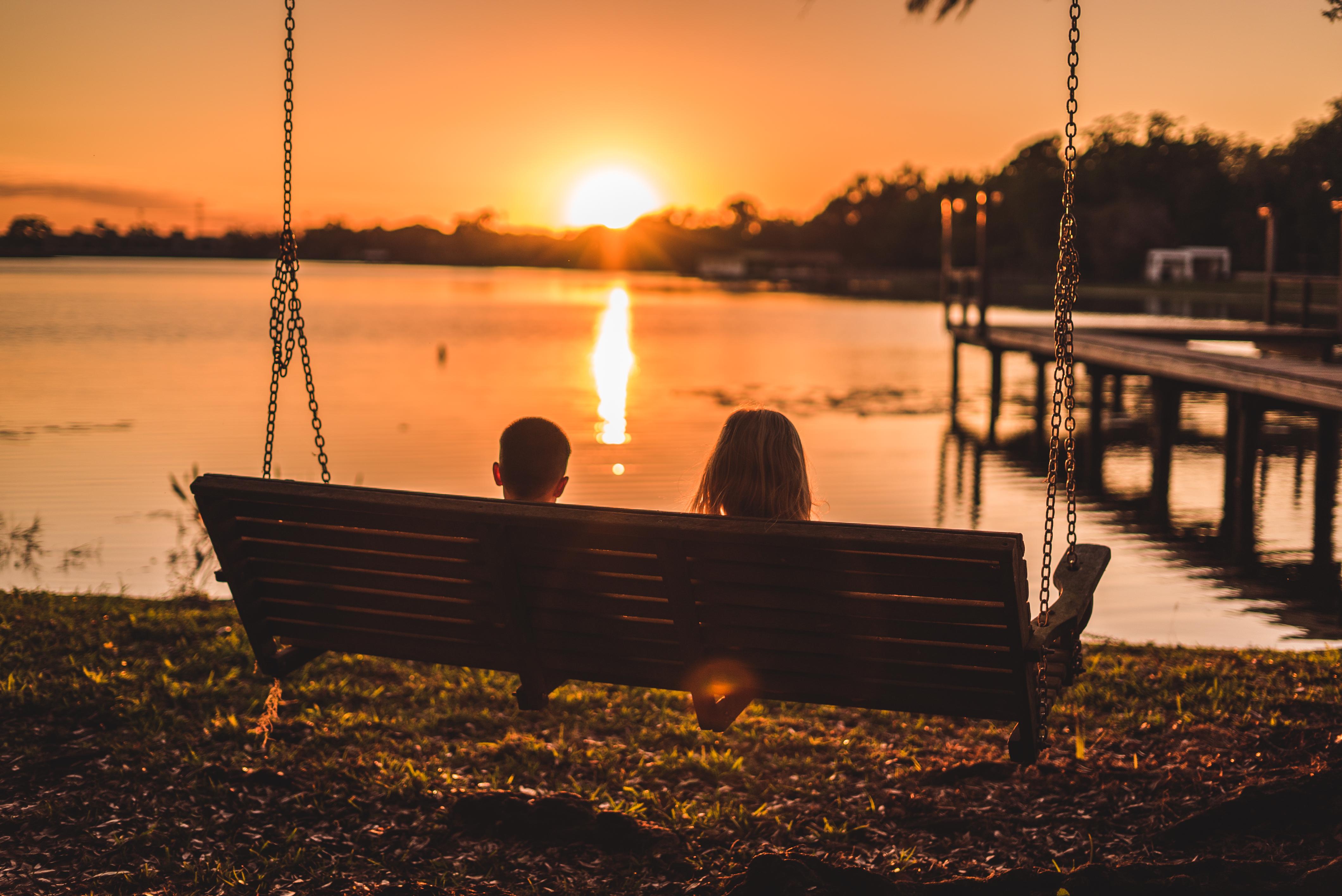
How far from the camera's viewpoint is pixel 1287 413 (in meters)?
23.0

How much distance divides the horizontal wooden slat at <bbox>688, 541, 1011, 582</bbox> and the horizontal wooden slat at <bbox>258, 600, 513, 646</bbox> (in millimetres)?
903

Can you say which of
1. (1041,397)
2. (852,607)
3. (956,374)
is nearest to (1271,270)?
(1041,397)

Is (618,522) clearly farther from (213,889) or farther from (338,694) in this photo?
(338,694)

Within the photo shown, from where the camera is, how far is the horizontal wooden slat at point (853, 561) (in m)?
3.04

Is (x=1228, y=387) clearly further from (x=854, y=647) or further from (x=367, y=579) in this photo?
(x=367, y=579)

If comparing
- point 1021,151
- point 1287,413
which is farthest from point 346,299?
point 1287,413

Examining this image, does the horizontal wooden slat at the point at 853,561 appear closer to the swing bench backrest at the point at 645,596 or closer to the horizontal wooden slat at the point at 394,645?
the swing bench backrest at the point at 645,596

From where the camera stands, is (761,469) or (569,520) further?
(761,469)

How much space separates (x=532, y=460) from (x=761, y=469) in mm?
851

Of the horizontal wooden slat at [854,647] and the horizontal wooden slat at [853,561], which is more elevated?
the horizontal wooden slat at [853,561]

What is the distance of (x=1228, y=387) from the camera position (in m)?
13.4

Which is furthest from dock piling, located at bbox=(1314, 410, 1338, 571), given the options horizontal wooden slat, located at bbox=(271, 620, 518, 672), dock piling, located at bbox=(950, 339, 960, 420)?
dock piling, located at bbox=(950, 339, 960, 420)

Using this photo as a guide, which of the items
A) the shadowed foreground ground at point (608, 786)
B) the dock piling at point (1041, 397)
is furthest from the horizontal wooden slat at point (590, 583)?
the dock piling at point (1041, 397)

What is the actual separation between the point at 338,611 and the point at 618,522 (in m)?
1.34
